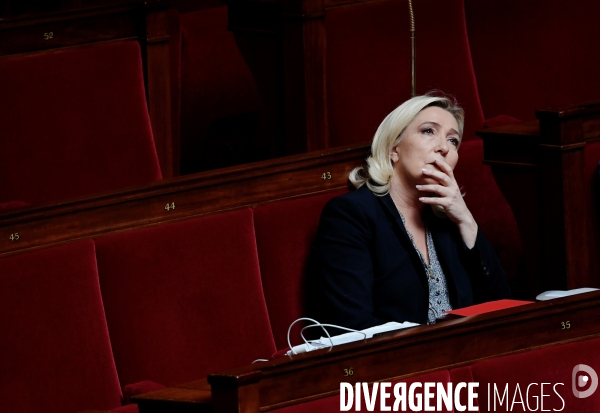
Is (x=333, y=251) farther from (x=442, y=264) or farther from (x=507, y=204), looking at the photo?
(x=507, y=204)

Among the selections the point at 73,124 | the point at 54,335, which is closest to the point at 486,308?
the point at 54,335

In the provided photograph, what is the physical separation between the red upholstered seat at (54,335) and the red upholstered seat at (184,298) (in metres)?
0.01

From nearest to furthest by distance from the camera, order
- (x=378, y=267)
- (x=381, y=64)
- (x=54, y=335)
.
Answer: (x=54, y=335), (x=378, y=267), (x=381, y=64)

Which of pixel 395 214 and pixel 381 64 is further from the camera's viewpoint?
pixel 381 64

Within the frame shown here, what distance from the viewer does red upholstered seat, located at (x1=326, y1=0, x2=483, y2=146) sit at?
3.10 ft

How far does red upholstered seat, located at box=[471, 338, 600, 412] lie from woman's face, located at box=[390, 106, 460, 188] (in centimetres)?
23

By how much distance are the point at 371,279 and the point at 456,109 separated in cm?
14

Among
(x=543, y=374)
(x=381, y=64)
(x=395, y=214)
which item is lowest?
(x=543, y=374)

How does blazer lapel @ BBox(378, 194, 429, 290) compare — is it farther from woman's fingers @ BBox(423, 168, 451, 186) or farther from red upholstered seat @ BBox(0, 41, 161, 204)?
red upholstered seat @ BBox(0, 41, 161, 204)

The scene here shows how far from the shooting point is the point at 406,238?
74 centimetres

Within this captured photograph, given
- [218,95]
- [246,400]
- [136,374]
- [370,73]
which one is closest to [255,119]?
[218,95]

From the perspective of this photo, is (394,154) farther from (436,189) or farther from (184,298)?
(184,298)

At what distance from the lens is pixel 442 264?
75cm

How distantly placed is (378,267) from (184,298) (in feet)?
0.43
